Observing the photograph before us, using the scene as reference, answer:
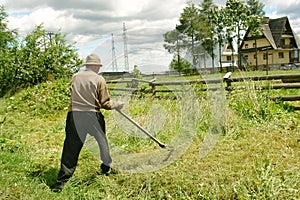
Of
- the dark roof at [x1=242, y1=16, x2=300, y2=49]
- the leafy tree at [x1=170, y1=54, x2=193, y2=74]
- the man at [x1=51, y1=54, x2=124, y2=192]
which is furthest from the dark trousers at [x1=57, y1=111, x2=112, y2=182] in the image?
the dark roof at [x1=242, y1=16, x2=300, y2=49]

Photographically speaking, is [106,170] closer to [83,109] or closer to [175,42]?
[83,109]

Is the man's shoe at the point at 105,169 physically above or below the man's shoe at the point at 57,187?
above

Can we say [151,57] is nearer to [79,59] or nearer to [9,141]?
[9,141]

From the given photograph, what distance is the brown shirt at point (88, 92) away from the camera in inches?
167

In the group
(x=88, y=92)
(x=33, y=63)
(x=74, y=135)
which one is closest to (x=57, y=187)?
(x=74, y=135)

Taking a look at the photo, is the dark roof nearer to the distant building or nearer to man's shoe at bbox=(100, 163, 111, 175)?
the distant building

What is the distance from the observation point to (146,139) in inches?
228

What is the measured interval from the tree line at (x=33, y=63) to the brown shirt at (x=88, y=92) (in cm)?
972

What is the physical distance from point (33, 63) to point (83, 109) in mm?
10202

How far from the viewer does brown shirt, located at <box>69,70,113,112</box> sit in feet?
13.9

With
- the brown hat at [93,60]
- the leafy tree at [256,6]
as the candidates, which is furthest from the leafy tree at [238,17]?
the brown hat at [93,60]

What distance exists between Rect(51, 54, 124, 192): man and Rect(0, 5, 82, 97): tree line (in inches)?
381

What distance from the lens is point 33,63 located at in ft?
44.7

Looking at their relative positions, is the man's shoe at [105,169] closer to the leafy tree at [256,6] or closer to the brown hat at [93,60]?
the brown hat at [93,60]
